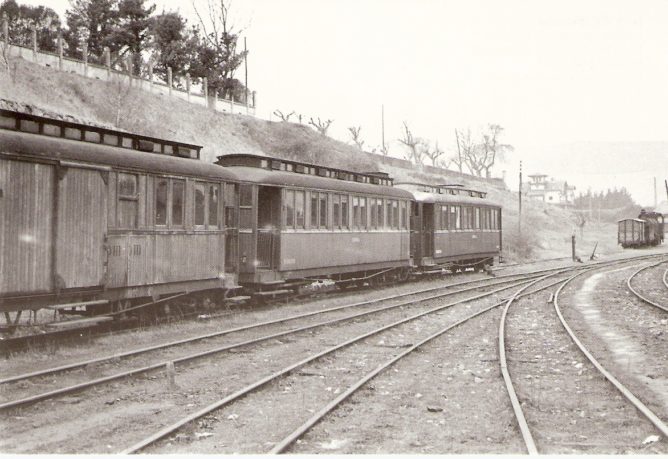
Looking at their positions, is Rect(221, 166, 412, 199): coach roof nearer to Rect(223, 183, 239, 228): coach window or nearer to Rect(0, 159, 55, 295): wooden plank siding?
Rect(223, 183, 239, 228): coach window

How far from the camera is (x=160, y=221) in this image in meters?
13.0

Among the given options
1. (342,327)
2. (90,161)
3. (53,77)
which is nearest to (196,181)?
(90,161)

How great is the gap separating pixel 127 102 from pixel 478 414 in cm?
3512

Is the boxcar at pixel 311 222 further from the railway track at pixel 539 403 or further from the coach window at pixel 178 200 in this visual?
A: the railway track at pixel 539 403

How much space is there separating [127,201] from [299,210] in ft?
20.4

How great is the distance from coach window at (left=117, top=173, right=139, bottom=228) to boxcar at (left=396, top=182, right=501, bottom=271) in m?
14.2

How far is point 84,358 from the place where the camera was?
9.99 m

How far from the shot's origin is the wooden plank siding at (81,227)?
10523 mm

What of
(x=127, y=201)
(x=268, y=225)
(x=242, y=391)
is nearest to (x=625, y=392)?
(x=242, y=391)

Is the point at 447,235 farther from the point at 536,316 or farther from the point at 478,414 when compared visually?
the point at 478,414

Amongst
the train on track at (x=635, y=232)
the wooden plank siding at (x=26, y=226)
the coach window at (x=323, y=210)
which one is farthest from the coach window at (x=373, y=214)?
the train on track at (x=635, y=232)

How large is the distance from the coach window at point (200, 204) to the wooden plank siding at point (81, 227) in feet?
8.99

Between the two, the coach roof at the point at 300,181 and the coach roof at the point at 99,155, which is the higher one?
the coach roof at the point at 300,181

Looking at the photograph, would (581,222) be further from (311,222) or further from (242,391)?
(242,391)
